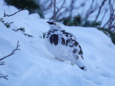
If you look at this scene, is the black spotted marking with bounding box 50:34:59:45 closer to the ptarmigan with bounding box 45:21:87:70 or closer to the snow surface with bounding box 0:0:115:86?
the ptarmigan with bounding box 45:21:87:70

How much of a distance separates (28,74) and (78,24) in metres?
4.54

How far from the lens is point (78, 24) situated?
784cm

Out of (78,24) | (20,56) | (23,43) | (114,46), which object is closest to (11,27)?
(23,43)

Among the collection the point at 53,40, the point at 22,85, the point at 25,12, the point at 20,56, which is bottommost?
the point at 22,85

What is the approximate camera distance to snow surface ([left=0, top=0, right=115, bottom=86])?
3.42 m

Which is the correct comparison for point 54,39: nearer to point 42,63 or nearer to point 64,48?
point 64,48

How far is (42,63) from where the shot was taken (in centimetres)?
386

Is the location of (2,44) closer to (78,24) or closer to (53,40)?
(53,40)

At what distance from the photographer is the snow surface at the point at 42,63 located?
3.42 m

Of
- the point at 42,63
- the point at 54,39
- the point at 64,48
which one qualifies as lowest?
the point at 42,63

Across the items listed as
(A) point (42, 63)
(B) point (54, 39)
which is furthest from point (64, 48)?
(A) point (42, 63)

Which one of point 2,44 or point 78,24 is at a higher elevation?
point 78,24

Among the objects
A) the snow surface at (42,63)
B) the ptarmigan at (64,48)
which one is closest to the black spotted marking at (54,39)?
the ptarmigan at (64,48)

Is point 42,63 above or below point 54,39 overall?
below
